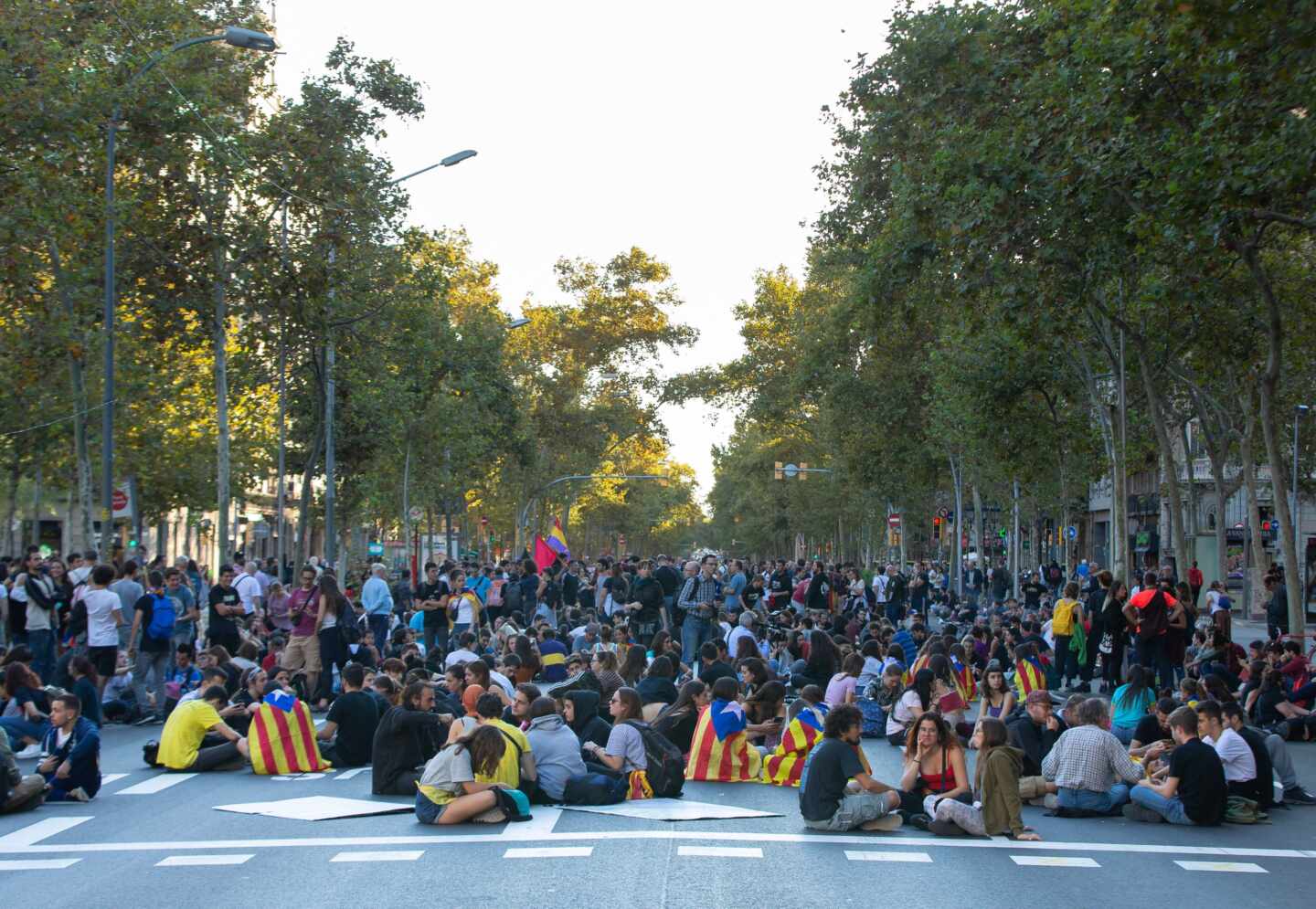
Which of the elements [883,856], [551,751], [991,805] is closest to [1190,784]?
[991,805]

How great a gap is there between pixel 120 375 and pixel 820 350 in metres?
20.2

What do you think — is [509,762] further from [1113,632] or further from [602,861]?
[1113,632]

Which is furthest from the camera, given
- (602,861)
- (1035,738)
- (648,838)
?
(1035,738)

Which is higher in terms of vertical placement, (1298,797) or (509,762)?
(509,762)

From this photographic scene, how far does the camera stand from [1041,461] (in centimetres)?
4153

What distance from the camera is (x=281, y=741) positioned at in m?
15.4

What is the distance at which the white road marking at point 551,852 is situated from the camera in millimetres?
11008

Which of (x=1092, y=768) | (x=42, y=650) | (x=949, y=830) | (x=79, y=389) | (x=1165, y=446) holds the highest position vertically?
(x=79, y=389)

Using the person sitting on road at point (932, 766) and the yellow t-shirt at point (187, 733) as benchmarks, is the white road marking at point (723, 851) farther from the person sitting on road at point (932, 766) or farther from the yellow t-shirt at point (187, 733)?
the yellow t-shirt at point (187, 733)

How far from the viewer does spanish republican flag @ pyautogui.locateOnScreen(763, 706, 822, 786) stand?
50.0ft

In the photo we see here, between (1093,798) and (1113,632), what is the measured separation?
402 inches

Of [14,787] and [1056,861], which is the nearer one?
[1056,861]

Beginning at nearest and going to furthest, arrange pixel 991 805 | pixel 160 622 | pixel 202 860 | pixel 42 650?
pixel 202 860 < pixel 991 805 < pixel 160 622 < pixel 42 650

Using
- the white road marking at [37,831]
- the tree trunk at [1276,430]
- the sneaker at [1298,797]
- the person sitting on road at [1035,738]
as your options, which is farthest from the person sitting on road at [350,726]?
the tree trunk at [1276,430]
